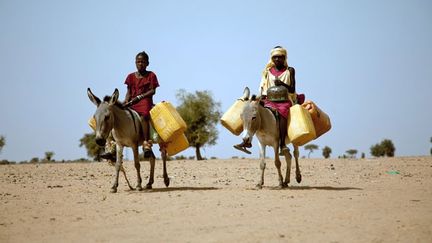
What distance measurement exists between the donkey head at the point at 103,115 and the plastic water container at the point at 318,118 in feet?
14.6

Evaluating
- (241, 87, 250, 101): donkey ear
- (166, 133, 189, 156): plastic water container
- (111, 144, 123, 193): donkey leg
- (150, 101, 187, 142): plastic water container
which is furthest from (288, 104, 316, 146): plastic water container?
(111, 144, 123, 193): donkey leg

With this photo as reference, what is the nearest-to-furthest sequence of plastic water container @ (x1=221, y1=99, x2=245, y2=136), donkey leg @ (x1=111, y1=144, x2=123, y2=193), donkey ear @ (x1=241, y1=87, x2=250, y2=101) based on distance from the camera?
donkey ear @ (x1=241, y1=87, x2=250, y2=101) → donkey leg @ (x1=111, y1=144, x2=123, y2=193) → plastic water container @ (x1=221, y1=99, x2=245, y2=136)

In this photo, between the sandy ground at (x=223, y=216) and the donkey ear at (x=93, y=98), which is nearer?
the sandy ground at (x=223, y=216)

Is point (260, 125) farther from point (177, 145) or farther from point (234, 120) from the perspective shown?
point (177, 145)

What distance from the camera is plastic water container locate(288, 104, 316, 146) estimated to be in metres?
11.6

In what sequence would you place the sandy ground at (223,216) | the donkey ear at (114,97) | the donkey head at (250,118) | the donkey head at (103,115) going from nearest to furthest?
1. the sandy ground at (223,216)
2. the donkey head at (103,115)
3. the donkey head at (250,118)
4. the donkey ear at (114,97)

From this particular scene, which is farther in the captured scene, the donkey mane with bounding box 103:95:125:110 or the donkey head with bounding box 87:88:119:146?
the donkey mane with bounding box 103:95:125:110

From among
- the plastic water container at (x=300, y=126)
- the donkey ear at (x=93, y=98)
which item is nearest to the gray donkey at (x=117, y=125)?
the donkey ear at (x=93, y=98)

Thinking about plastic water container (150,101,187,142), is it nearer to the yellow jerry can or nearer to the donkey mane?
the donkey mane

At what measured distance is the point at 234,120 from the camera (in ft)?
40.2

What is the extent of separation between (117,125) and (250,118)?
9.69 feet

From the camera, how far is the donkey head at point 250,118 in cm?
1130

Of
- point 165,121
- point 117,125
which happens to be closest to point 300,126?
point 165,121

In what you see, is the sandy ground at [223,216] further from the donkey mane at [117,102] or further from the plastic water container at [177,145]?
the donkey mane at [117,102]
